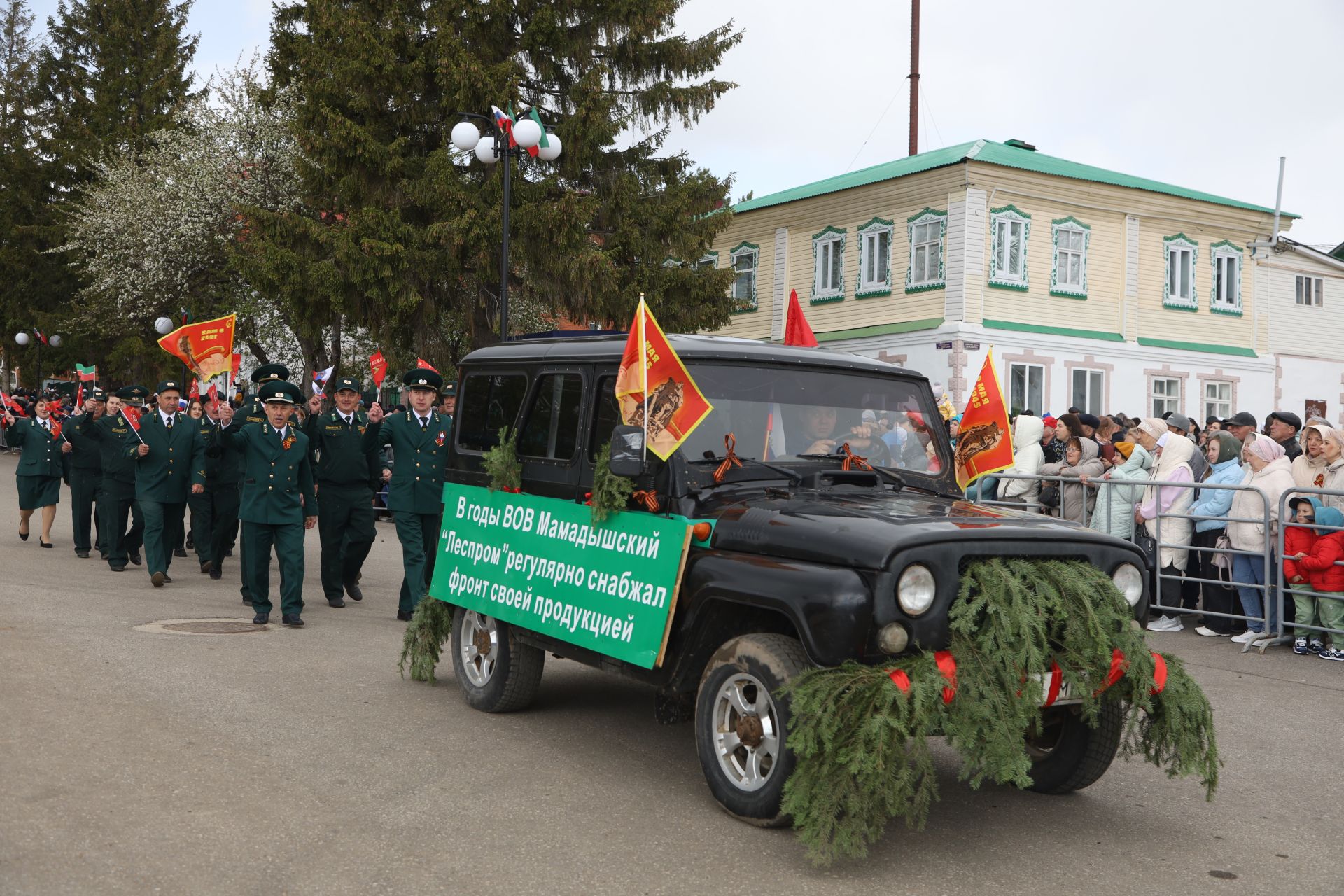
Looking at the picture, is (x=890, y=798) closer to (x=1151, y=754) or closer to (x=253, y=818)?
(x=1151, y=754)

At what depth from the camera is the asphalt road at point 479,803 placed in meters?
4.70

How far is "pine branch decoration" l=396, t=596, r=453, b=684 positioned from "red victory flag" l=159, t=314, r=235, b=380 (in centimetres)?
875

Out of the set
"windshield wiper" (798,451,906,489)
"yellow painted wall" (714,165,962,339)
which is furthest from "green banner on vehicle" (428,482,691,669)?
"yellow painted wall" (714,165,962,339)

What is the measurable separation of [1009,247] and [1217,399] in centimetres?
736

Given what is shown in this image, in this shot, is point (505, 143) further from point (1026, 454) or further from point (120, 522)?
point (1026, 454)

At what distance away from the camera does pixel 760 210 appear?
107 ft

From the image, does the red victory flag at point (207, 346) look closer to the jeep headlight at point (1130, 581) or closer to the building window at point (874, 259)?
the jeep headlight at point (1130, 581)

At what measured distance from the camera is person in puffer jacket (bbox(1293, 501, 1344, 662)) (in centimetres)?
979

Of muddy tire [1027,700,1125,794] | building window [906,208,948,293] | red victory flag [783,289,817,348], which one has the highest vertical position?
building window [906,208,948,293]

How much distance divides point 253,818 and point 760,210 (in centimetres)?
2872

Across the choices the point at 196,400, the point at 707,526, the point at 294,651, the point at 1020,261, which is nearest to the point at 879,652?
the point at 707,526

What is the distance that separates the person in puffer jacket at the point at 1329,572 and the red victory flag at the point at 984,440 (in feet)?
14.4

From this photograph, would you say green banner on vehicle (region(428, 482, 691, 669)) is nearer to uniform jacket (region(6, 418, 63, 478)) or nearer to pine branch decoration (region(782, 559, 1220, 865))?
pine branch decoration (region(782, 559, 1220, 865))

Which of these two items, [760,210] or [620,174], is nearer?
[620,174]
